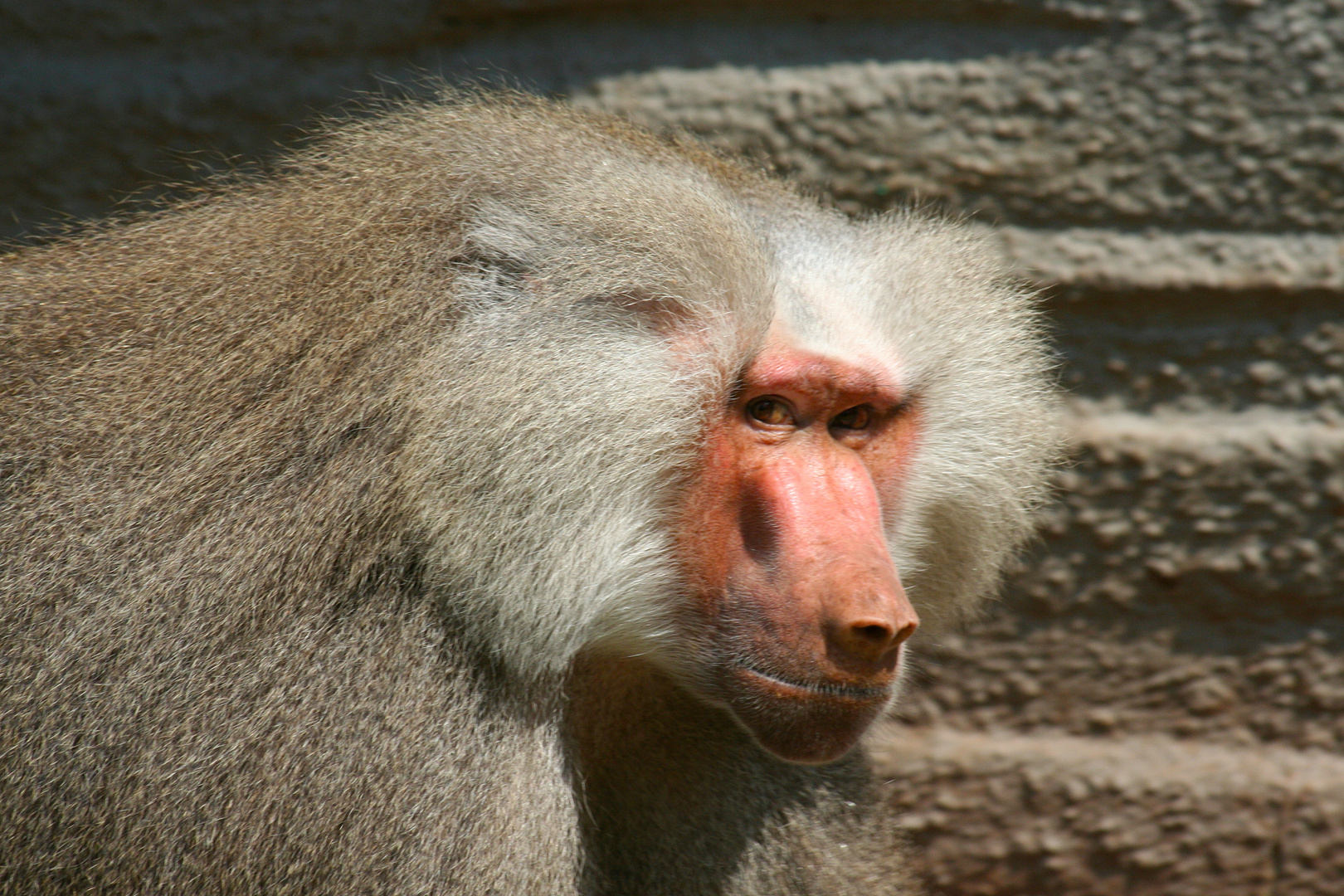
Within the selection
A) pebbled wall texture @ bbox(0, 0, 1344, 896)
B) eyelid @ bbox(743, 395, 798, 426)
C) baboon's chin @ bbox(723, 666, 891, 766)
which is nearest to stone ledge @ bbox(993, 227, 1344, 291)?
pebbled wall texture @ bbox(0, 0, 1344, 896)

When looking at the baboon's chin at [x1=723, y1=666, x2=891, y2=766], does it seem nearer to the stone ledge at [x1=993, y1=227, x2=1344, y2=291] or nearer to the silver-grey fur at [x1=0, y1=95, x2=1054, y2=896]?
the silver-grey fur at [x1=0, y1=95, x2=1054, y2=896]

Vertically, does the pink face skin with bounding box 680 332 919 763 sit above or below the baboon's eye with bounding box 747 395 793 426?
below

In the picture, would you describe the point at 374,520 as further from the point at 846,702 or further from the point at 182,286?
the point at 846,702

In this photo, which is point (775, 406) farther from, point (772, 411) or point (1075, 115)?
point (1075, 115)

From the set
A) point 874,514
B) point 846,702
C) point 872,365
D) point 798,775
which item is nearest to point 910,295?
point 872,365

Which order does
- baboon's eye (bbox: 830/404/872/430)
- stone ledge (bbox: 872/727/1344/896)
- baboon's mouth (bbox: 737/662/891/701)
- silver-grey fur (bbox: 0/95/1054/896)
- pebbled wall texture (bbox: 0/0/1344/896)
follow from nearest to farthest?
silver-grey fur (bbox: 0/95/1054/896)
baboon's mouth (bbox: 737/662/891/701)
baboon's eye (bbox: 830/404/872/430)
pebbled wall texture (bbox: 0/0/1344/896)
stone ledge (bbox: 872/727/1344/896)

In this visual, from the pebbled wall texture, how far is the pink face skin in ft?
2.67

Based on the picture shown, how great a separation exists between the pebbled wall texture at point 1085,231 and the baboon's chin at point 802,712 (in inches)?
37.2

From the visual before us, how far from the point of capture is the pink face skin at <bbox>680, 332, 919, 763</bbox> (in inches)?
53.1

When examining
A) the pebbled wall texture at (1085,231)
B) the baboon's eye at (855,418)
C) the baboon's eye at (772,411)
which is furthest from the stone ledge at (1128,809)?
the baboon's eye at (772,411)

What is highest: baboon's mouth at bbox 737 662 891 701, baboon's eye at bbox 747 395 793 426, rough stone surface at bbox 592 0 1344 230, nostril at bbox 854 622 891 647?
rough stone surface at bbox 592 0 1344 230

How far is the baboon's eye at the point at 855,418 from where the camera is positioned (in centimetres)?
156

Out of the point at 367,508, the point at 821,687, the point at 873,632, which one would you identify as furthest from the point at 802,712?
the point at 367,508

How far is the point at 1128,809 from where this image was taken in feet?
8.04
